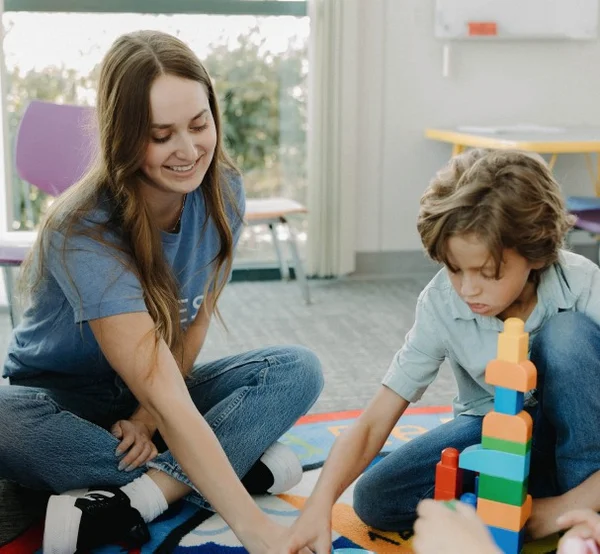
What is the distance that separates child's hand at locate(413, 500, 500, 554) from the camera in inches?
28.1

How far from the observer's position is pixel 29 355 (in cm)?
147

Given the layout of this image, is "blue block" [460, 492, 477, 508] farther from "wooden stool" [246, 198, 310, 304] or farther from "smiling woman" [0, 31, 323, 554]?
"wooden stool" [246, 198, 310, 304]

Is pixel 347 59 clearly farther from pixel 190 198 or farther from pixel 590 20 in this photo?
pixel 190 198

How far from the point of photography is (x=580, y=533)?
106 centimetres

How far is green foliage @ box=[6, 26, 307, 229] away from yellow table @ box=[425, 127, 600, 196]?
498 mm

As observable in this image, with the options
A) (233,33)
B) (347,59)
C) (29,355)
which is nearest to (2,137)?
(233,33)

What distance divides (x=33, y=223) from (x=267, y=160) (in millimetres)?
861

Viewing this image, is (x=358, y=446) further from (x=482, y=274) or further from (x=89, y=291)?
(x=89, y=291)

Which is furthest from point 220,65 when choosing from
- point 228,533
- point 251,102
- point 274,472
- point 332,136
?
point 228,533

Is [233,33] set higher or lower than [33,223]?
higher

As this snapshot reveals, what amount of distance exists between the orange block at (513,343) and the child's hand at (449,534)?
0.29 meters

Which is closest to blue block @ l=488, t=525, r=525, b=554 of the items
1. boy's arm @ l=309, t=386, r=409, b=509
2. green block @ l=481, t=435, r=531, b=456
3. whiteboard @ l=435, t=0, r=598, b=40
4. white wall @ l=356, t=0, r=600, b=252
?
green block @ l=481, t=435, r=531, b=456

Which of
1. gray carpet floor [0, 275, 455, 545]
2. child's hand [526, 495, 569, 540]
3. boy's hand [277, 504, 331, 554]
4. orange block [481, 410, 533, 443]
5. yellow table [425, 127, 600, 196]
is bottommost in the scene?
gray carpet floor [0, 275, 455, 545]

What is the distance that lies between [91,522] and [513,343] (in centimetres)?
68
